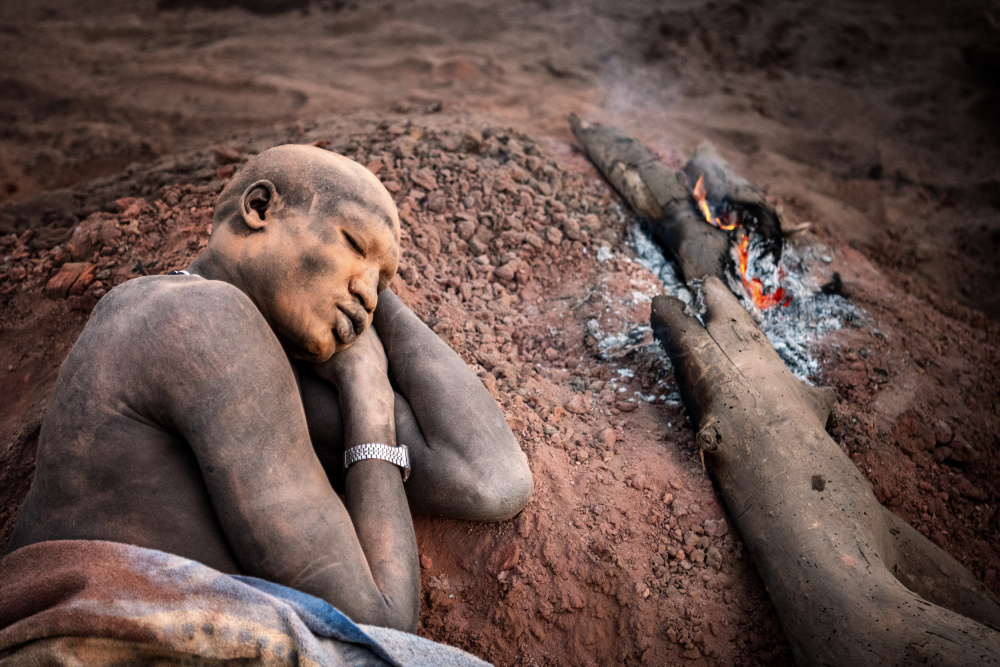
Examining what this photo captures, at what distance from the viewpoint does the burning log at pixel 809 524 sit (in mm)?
1682

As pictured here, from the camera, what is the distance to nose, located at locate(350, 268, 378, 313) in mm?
1813

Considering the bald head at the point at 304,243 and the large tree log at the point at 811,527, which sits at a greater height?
the bald head at the point at 304,243

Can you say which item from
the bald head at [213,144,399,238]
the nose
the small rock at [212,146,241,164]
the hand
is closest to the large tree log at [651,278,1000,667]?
the hand

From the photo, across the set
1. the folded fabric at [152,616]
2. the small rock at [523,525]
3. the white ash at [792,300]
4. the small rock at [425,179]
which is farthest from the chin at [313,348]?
the small rock at [425,179]

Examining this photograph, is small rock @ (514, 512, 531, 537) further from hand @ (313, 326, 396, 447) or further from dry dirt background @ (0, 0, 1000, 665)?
hand @ (313, 326, 396, 447)

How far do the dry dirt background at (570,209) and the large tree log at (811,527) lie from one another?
0.14 metres

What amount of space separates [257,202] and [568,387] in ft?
4.58

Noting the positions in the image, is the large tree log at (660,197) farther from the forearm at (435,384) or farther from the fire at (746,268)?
the forearm at (435,384)

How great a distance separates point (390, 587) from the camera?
1685 millimetres

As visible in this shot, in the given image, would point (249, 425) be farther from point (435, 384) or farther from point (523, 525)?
point (523, 525)

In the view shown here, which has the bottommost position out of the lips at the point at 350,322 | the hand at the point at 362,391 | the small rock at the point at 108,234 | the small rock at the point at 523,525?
the small rock at the point at 523,525

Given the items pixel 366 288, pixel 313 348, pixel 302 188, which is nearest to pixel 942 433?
pixel 366 288

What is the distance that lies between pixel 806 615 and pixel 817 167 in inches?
159

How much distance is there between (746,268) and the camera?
332 centimetres
